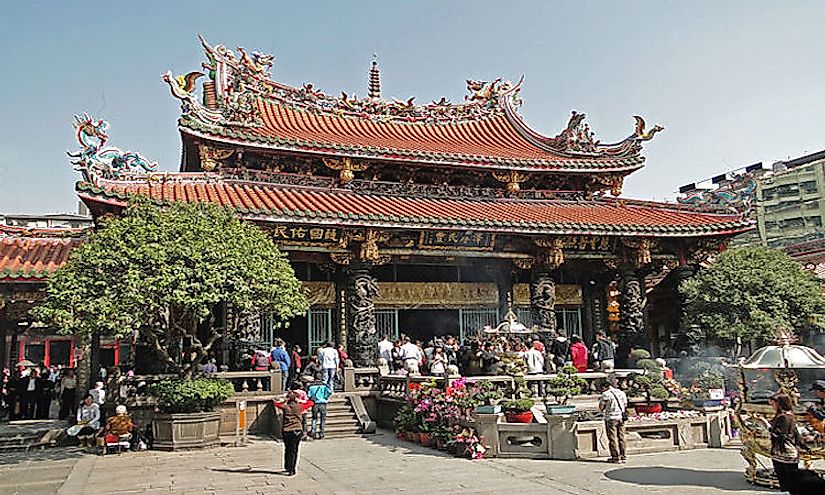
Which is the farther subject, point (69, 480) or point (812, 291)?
point (812, 291)

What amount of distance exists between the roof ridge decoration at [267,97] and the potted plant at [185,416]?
23.6 feet

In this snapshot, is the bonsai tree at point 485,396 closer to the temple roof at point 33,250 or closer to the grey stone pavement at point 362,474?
the grey stone pavement at point 362,474

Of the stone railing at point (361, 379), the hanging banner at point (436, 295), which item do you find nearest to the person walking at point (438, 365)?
the stone railing at point (361, 379)

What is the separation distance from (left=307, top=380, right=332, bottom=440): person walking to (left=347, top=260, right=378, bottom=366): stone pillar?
2.75 metres

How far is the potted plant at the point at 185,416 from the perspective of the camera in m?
12.5

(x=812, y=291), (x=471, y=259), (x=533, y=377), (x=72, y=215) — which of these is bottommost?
(x=533, y=377)

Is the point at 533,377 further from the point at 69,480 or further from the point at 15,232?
the point at 15,232

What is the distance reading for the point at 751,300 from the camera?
17234 millimetres

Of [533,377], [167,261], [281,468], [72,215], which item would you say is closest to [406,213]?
[533,377]

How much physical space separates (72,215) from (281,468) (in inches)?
1511

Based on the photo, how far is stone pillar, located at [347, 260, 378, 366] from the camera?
16.6 m

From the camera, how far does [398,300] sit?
18.5 m

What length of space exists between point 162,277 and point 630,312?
40.3 feet

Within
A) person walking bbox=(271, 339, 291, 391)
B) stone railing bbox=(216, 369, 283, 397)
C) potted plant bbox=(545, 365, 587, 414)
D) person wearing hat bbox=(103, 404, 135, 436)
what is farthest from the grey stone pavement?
person walking bbox=(271, 339, 291, 391)
